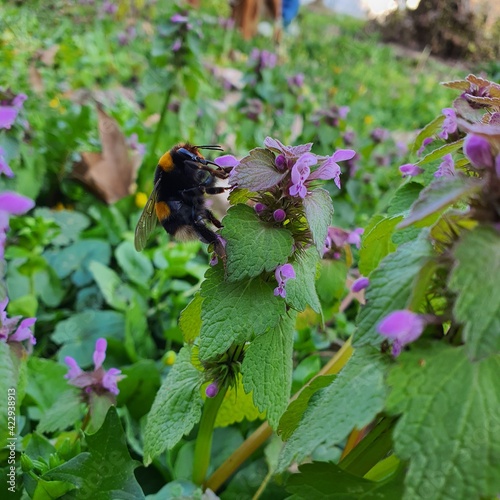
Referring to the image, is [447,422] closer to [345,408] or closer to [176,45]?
[345,408]

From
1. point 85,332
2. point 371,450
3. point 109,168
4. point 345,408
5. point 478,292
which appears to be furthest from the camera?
Result: point 109,168

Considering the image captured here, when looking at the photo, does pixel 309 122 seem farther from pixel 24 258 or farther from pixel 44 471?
pixel 44 471

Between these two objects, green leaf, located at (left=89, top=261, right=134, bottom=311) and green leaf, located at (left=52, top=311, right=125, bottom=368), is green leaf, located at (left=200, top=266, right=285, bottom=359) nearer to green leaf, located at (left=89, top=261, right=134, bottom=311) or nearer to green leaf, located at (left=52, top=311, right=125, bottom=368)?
green leaf, located at (left=52, top=311, right=125, bottom=368)

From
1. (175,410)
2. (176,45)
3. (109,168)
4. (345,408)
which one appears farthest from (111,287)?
(345,408)

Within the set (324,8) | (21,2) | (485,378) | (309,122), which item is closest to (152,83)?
(309,122)

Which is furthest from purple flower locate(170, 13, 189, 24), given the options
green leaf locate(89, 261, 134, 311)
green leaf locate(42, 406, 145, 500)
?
green leaf locate(42, 406, 145, 500)

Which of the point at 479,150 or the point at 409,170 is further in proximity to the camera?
the point at 409,170
